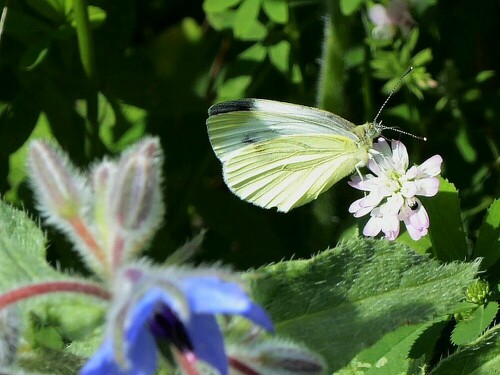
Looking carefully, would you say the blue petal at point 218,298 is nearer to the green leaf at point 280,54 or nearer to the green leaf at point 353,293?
the green leaf at point 353,293

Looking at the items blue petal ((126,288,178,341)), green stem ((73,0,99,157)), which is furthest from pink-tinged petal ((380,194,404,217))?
blue petal ((126,288,178,341))

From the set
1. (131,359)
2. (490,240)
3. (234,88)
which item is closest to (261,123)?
(234,88)

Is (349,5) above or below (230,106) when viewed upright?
above

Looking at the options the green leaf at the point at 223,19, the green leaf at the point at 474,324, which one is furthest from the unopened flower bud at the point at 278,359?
the green leaf at the point at 223,19

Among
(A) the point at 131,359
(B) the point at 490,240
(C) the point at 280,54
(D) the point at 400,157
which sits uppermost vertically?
(C) the point at 280,54

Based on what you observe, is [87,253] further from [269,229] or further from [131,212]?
[269,229]

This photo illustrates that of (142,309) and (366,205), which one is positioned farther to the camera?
(366,205)

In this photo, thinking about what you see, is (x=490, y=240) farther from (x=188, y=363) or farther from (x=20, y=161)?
(x=20, y=161)

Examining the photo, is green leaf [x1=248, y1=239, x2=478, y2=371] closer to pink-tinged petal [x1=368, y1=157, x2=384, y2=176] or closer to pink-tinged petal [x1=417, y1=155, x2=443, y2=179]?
pink-tinged petal [x1=417, y1=155, x2=443, y2=179]
